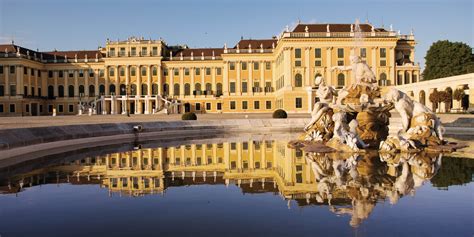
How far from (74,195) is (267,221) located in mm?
3822

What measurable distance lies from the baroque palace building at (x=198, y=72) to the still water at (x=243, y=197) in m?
46.5

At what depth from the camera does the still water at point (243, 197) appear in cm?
545

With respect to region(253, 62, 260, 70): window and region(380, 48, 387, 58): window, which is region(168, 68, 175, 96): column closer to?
region(253, 62, 260, 70): window

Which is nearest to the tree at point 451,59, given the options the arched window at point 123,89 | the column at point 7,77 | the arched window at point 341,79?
the arched window at point 341,79

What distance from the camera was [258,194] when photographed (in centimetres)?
744

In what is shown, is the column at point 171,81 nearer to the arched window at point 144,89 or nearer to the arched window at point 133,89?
the arched window at point 144,89

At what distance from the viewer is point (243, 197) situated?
286 inches

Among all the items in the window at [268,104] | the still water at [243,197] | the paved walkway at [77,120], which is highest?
the window at [268,104]

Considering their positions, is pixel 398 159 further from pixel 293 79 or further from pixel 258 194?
pixel 293 79

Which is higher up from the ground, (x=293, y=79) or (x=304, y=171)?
(x=293, y=79)

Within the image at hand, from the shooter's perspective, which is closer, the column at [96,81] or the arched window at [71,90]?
the column at [96,81]

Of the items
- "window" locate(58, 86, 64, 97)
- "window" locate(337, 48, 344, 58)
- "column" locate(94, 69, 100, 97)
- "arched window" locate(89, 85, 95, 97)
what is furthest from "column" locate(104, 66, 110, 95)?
"window" locate(337, 48, 344, 58)

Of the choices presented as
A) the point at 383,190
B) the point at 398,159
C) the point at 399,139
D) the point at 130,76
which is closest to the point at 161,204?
the point at 383,190

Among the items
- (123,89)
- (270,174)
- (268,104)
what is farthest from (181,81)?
(270,174)
